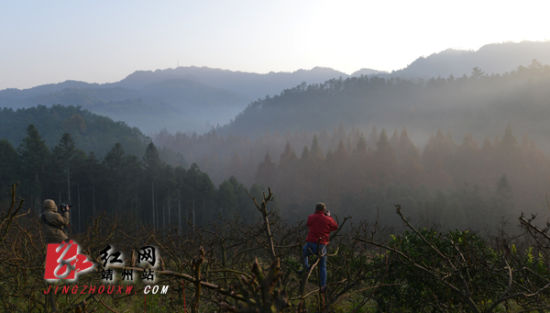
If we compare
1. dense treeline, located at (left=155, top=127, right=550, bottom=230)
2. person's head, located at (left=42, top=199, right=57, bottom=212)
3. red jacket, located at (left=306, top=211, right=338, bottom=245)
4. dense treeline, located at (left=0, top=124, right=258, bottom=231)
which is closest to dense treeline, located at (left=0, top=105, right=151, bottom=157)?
dense treeline, located at (left=0, top=124, right=258, bottom=231)

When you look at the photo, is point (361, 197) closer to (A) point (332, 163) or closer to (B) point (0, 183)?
(A) point (332, 163)

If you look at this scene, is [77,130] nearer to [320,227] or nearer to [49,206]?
[49,206]

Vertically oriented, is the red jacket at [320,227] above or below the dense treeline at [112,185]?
above

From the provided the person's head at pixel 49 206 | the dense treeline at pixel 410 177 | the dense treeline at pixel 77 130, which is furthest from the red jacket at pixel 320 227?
the dense treeline at pixel 77 130

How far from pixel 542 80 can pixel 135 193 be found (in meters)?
178

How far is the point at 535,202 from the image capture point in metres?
68.2

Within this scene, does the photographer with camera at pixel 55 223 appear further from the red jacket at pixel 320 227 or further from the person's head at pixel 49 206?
the red jacket at pixel 320 227

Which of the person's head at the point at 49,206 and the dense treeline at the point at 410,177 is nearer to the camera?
the person's head at the point at 49,206

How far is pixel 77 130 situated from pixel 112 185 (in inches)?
3765

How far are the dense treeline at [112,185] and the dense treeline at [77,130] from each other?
6057cm

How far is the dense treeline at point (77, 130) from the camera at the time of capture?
133125 millimetres

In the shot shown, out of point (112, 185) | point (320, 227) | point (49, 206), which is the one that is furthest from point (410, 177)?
point (49, 206)

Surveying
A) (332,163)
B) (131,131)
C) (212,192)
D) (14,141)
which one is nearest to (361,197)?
(332,163)

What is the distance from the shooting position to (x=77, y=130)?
472ft
